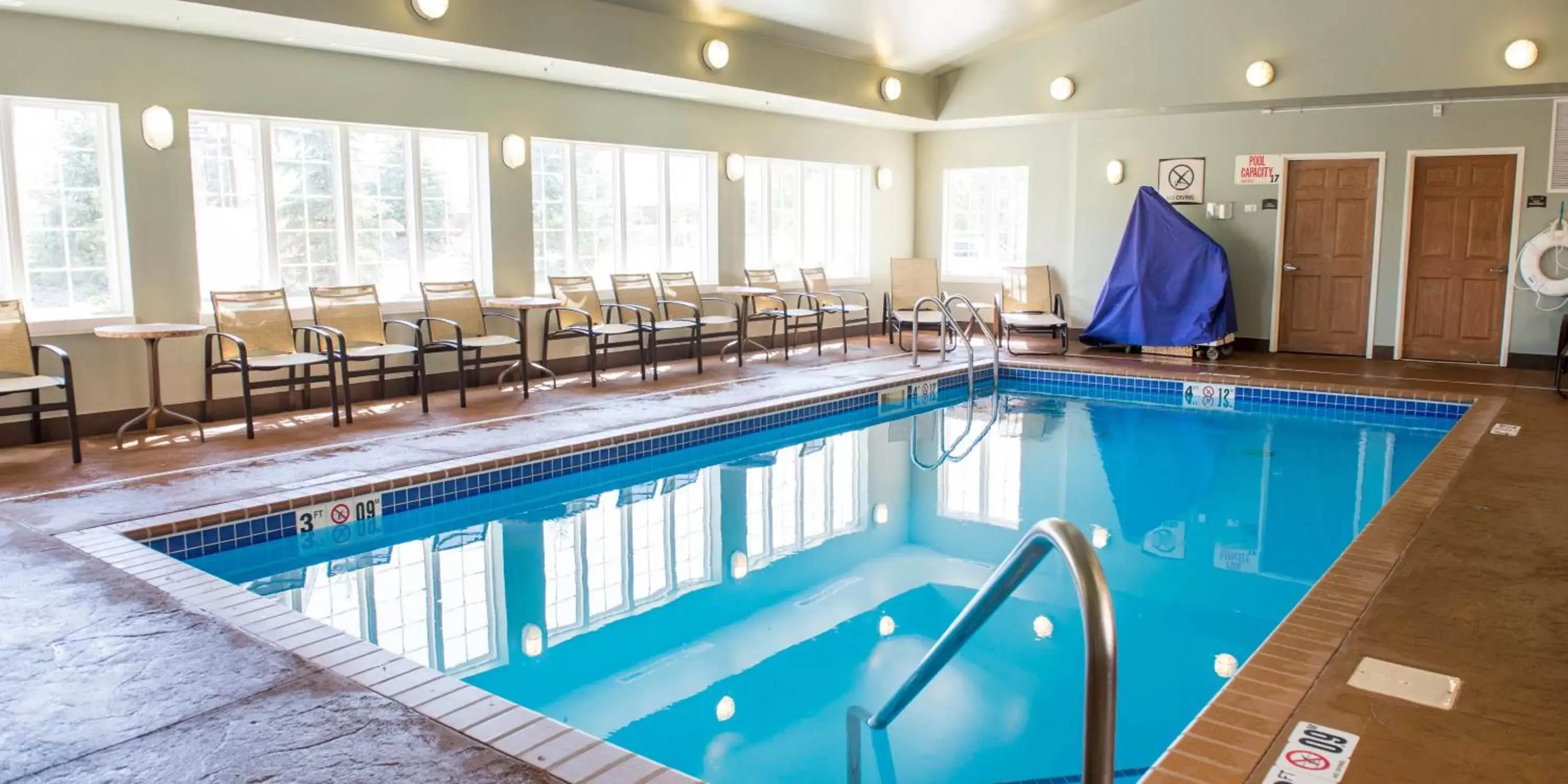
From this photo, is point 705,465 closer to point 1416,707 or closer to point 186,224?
point 186,224

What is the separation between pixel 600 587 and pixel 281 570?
1.30 metres

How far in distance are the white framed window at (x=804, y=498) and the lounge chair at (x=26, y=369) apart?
3366mm

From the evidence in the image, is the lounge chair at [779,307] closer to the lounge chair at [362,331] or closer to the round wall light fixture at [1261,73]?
the lounge chair at [362,331]

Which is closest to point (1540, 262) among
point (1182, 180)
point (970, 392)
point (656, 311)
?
point (1182, 180)

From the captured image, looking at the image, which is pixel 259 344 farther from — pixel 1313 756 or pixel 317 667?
pixel 1313 756

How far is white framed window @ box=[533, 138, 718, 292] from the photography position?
8.63 metres

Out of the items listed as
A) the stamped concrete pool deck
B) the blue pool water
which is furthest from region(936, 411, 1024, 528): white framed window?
the stamped concrete pool deck

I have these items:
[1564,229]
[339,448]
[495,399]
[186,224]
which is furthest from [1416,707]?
[1564,229]

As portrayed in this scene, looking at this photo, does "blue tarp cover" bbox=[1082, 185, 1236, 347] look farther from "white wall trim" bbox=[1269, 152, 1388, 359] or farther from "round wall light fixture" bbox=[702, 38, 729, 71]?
"round wall light fixture" bbox=[702, 38, 729, 71]

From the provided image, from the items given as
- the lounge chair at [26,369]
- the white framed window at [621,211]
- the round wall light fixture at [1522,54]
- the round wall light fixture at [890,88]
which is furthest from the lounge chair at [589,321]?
the round wall light fixture at [1522,54]

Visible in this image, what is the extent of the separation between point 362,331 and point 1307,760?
6167mm

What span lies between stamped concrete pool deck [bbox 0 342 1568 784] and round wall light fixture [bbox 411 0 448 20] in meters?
2.67

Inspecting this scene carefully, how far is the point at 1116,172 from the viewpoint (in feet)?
34.9

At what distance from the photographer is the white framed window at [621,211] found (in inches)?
340
